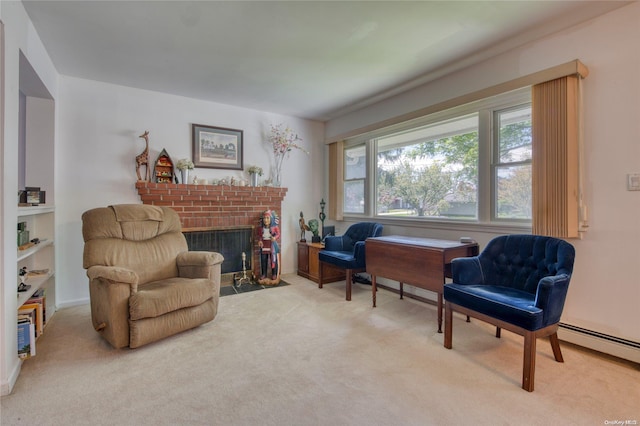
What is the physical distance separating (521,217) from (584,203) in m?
0.49

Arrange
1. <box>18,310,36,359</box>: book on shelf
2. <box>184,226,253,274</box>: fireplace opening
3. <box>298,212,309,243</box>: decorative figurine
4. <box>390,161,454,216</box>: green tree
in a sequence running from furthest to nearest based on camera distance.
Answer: <box>298,212,309,243</box>: decorative figurine
<box>184,226,253,274</box>: fireplace opening
<box>390,161,454,216</box>: green tree
<box>18,310,36,359</box>: book on shelf

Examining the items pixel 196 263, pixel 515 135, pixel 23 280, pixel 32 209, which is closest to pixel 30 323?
pixel 23 280

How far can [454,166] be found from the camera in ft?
10.8

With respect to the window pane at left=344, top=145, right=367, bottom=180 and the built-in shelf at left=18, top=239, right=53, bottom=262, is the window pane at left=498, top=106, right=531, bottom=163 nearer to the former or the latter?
the window pane at left=344, top=145, right=367, bottom=180

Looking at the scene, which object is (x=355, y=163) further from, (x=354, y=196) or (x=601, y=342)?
(x=601, y=342)

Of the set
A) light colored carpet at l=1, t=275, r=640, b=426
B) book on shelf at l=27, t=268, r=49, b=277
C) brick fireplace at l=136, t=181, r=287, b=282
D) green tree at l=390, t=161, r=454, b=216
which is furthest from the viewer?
brick fireplace at l=136, t=181, r=287, b=282

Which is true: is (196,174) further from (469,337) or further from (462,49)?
(469,337)

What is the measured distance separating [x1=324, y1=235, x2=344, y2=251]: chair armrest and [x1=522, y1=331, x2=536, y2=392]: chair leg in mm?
2482

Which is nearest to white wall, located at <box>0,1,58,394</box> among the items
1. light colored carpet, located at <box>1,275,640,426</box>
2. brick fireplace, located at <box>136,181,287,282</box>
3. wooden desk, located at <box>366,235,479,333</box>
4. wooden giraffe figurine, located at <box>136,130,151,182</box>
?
light colored carpet, located at <box>1,275,640,426</box>

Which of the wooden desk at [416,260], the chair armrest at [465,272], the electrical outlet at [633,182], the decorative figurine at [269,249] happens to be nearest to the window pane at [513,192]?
the wooden desk at [416,260]

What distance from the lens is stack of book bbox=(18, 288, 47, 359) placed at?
78.4 inches

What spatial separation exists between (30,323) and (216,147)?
2.63m

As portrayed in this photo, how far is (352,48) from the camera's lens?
2631 mm

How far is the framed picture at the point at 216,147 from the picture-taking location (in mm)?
3902
